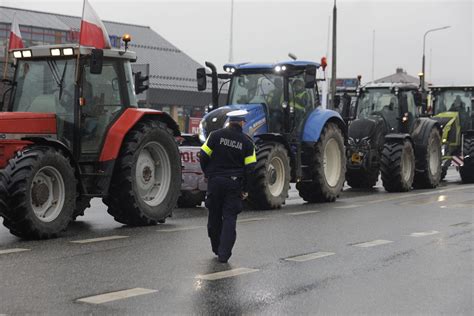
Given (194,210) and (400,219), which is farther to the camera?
(194,210)

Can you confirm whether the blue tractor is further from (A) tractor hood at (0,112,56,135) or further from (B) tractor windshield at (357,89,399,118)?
(B) tractor windshield at (357,89,399,118)

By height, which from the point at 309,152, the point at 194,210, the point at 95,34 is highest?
the point at 95,34

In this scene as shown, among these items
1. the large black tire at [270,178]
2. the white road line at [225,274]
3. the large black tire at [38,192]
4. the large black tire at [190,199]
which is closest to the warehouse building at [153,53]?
the large black tire at [190,199]

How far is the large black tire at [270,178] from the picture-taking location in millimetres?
14750

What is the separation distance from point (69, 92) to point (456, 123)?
1542 centimetres

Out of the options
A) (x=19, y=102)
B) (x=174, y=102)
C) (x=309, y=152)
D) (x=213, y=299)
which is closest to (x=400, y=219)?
(x=309, y=152)

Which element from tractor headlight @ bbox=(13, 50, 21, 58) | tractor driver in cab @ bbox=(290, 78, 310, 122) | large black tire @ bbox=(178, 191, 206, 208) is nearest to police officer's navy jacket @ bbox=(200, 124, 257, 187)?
tractor headlight @ bbox=(13, 50, 21, 58)

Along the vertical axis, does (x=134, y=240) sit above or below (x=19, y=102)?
below

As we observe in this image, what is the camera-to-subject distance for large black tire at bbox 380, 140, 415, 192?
64.6 ft

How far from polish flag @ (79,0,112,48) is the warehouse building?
4210cm

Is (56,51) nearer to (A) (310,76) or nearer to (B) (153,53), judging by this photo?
(A) (310,76)

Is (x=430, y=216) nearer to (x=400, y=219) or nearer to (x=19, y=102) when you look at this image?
(x=400, y=219)

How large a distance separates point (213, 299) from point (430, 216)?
7.98m

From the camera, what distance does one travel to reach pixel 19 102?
11.8m
